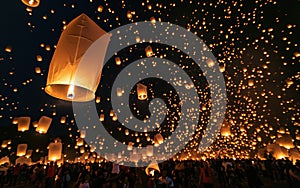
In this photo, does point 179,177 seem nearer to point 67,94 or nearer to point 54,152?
point 67,94

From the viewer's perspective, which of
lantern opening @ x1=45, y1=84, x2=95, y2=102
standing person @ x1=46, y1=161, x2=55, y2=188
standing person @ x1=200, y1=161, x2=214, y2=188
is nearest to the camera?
lantern opening @ x1=45, y1=84, x2=95, y2=102

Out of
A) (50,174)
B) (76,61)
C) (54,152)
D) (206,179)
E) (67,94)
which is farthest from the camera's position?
(54,152)

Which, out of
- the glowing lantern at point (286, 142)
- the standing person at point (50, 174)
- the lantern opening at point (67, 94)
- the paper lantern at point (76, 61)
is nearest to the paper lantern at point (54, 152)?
the standing person at point (50, 174)

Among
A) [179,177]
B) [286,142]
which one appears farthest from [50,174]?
[286,142]

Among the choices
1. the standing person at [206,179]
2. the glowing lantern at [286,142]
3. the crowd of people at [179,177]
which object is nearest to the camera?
the standing person at [206,179]

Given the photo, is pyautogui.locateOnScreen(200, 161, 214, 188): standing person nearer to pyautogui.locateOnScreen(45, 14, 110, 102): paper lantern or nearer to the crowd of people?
the crowd of people

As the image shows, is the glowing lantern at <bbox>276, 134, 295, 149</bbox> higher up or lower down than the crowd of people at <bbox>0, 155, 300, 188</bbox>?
higher up

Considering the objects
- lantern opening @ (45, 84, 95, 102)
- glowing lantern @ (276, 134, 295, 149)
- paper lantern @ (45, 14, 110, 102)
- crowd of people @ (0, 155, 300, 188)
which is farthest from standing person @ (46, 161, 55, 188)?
glowing lantern @ (276, 134, 295, 149)

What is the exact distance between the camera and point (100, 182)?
621 centimetres

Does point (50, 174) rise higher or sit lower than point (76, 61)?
lower

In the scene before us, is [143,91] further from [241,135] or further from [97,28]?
[241,135]

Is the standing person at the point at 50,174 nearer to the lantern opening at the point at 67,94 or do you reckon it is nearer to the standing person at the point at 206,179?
the standing person at the point at 206,179

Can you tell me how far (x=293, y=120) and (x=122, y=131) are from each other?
39015 mm

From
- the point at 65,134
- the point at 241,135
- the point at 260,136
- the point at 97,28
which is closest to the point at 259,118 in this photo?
the point at 260,136
